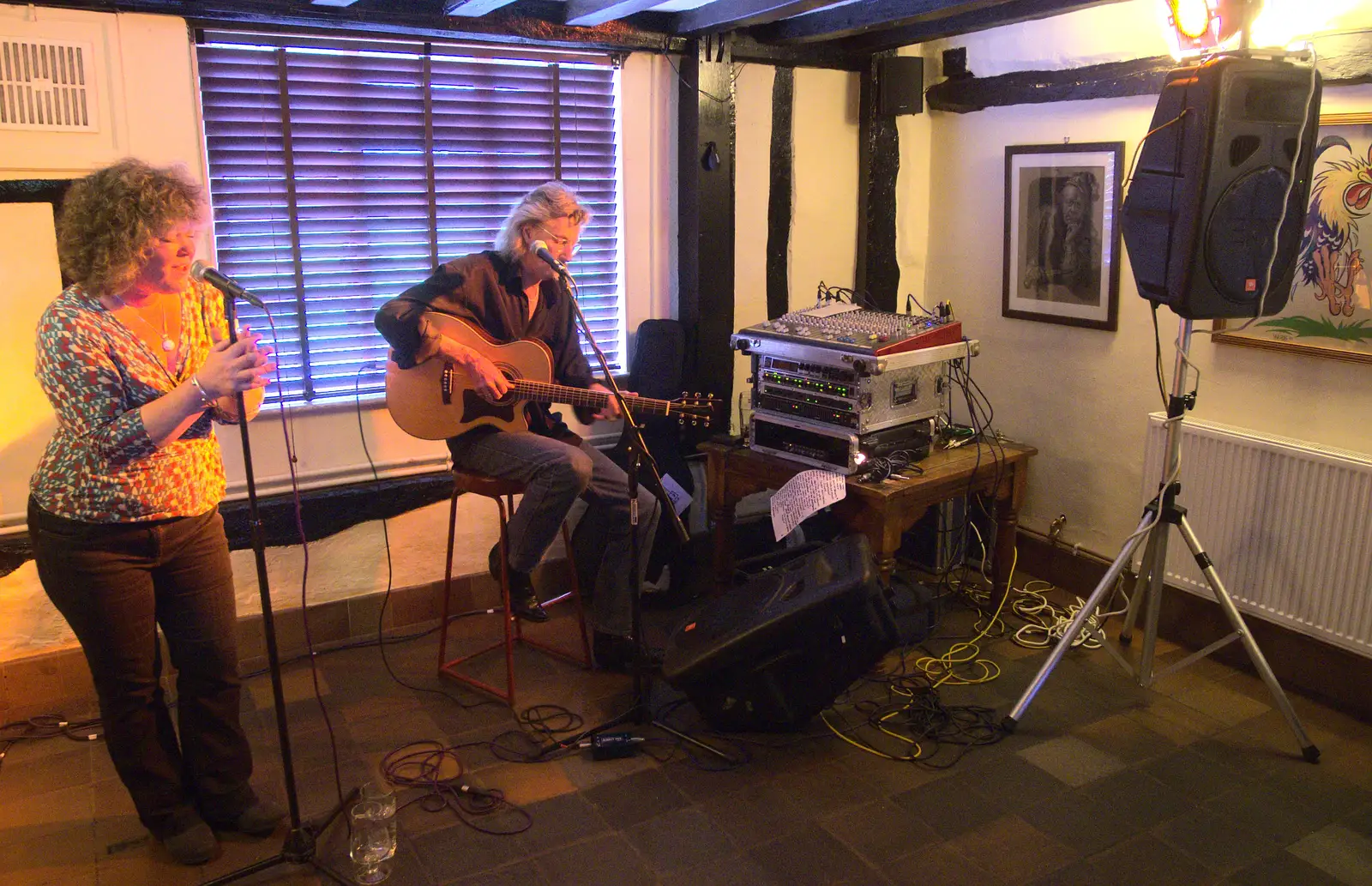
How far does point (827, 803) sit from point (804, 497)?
1002 mm

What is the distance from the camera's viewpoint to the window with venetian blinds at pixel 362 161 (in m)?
3.53

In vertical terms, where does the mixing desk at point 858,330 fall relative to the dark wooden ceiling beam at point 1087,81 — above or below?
below

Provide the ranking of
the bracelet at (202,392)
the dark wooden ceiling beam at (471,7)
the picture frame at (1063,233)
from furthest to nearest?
the picture frame at (1063,233), the dark wooden ceiling beam at (471,7), the bracelet at (202,392)

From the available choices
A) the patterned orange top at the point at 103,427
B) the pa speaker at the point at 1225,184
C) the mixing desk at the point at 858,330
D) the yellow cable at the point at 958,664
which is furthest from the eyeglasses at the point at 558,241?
the yellow cable at the point at 958,664

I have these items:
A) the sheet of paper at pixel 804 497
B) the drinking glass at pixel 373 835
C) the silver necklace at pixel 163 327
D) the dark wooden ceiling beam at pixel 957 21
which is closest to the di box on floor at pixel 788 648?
the sheet of paper at pixel 804 497

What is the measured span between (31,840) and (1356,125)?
411cm

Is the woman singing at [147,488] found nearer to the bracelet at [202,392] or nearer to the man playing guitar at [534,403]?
the bracelet at [202,392]

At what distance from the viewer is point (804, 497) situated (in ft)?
11.1

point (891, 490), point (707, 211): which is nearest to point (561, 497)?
point (891, 490)

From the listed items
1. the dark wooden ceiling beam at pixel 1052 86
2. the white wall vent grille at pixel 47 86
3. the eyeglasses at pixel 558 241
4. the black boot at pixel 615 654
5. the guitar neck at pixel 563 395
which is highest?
the dark wooden ceiling beam at pixel 1052 86

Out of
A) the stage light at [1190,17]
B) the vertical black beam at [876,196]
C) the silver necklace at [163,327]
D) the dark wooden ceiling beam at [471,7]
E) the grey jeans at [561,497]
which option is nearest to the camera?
the silver necklace at [163,327]

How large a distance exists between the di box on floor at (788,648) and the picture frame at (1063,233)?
63.6 inches

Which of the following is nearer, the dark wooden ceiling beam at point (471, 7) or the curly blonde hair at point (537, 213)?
the curly blonde hair at point (537, 213)

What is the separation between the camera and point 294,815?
2.39 metres
